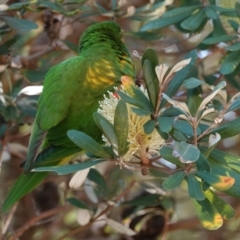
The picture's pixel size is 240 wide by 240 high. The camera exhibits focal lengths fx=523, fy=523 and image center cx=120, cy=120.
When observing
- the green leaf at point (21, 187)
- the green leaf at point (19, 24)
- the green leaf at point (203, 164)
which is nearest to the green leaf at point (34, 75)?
the green leaf at point (19, 24)

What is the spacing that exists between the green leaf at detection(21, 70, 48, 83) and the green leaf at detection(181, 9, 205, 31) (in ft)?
1.38

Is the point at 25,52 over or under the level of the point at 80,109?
under

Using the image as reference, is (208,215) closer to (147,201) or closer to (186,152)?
(186,152)

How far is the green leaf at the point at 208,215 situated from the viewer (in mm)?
833

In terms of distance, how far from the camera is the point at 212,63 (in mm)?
1713

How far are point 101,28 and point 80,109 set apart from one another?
10.6 inches

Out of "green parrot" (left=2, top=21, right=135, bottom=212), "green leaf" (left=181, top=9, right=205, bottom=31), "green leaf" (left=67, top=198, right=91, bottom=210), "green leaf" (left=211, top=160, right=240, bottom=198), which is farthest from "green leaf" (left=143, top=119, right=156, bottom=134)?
"green leaf" (left=67, top=198, right=91, bottom=210)

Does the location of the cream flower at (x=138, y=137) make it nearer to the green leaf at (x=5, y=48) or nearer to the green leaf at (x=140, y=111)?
the green leaf at (x=140, y=111)

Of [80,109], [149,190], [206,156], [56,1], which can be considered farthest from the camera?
[149,190]

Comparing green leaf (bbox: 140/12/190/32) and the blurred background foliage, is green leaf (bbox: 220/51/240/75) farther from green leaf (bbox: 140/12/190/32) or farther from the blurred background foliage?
green leaf (bbox: 140/12/190/32)

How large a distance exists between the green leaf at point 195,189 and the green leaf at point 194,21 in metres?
0.55

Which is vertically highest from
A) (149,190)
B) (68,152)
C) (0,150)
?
(68,152)

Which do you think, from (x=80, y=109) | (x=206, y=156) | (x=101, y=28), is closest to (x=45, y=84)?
(x=80, y=109)

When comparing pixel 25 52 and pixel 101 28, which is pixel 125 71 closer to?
pixel 101 28
